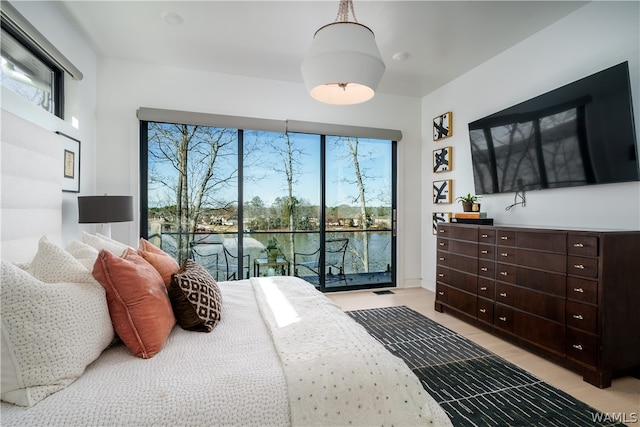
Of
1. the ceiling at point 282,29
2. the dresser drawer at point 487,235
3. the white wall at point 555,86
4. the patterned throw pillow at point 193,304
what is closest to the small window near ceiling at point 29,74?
the ceiling at point 282,29

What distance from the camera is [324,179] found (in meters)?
4.14

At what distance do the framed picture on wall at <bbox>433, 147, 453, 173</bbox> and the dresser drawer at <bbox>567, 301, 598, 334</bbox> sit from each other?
7.33 ft

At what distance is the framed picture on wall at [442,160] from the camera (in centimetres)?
390

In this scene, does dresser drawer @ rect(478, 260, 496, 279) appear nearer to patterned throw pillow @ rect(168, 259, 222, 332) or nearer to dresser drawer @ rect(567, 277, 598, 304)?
dresser drawer @ rect(567, 277, 598, 304)

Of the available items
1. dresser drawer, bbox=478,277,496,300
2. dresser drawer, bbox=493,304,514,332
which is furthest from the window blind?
dresser drawer, bbox=493,304,514,332

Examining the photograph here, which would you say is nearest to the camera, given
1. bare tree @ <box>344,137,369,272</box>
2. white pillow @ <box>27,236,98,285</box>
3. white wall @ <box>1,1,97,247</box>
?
white pillow @ <box>27,236,98,285</box>

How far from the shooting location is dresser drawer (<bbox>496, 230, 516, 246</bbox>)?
2523 mm

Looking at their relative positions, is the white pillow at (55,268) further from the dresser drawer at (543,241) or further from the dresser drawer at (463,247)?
the dresser drawer at (463,247)

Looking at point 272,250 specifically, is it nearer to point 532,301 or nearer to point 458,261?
point 458,261

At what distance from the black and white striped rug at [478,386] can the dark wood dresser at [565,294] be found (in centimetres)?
33

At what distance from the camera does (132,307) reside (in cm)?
117

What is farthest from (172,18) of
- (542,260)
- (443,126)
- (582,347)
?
(582,347)

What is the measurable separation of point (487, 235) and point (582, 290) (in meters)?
0.86

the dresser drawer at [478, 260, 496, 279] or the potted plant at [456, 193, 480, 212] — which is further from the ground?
the potted plant at [456, 193, 480, 212]
